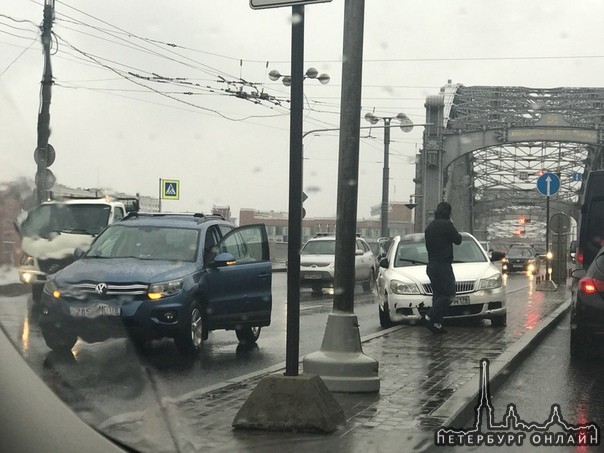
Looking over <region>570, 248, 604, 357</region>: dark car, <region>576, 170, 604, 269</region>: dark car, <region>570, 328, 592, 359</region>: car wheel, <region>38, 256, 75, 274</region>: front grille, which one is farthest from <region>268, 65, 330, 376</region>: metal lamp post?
<region>576, 170, 604, 269</region>: dark car

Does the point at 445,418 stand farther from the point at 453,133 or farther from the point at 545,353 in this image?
the point at 453,133

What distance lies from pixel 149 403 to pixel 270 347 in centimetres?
601

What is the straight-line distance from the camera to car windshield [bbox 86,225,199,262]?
9109 millimetres

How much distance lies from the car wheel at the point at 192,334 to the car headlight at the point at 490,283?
500 centimetres

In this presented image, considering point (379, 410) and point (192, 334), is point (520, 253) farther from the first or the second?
point (379, 410)

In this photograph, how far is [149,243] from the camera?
952 cm

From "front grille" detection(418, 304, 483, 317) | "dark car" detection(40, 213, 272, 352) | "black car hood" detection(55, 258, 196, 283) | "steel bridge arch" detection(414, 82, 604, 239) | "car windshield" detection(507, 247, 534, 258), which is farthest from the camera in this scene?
"car windshield" detection(507, 247, 534, 258)

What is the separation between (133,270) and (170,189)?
2793 mm

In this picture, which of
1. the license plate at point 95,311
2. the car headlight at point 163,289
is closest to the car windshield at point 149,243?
the car headlight at point 163,289

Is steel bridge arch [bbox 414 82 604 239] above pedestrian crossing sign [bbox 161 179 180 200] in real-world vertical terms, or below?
above

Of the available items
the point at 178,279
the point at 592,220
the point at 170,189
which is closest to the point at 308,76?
the point at 170,189

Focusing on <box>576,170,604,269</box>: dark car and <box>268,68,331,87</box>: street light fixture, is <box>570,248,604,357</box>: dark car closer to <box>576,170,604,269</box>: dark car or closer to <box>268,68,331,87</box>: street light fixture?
<box>268,68,331,87</box>: street light fixture

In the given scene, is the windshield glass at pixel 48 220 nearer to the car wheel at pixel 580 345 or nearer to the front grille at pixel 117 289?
the front grille at pixel 117 289

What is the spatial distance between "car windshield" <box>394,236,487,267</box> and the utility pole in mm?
10448
